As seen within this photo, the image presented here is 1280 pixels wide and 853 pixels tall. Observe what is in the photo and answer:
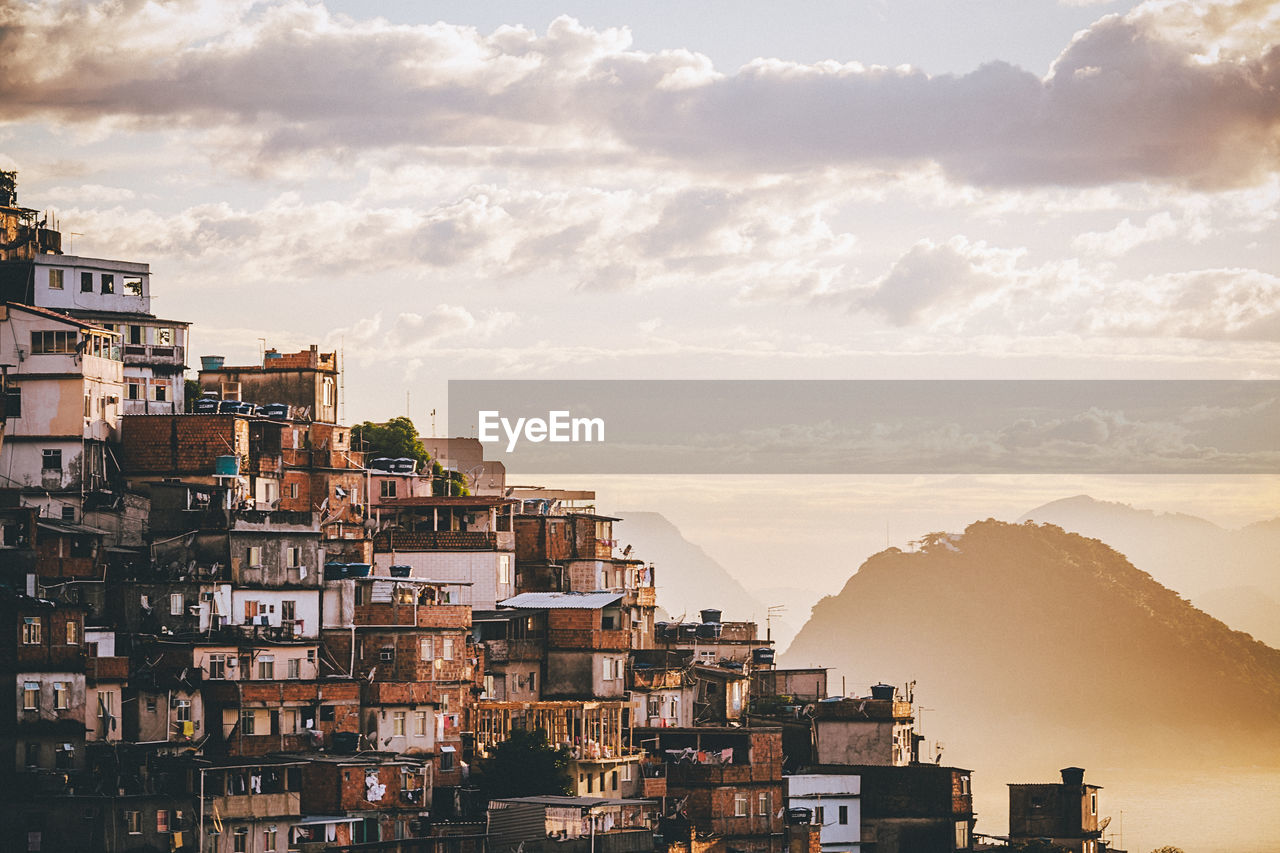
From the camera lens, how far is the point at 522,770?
77.1 metres

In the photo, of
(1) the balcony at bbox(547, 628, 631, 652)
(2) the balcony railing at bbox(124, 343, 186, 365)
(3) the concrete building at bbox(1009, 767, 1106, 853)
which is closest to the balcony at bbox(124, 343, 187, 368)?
(2) the balcony railing at bbox(124, 343, 186, 365)

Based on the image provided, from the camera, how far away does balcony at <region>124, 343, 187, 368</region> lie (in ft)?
290

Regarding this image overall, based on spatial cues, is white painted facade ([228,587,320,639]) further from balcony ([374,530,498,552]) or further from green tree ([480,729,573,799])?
balcony ([374,530,498,552])

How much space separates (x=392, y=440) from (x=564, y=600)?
20041 millimetres

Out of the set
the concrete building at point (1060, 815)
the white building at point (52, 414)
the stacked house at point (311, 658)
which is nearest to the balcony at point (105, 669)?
the stacked house at point (311, 658)

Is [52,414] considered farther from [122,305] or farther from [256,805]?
[256,805]

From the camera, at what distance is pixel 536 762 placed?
7756 centimetres

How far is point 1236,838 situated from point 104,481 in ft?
455

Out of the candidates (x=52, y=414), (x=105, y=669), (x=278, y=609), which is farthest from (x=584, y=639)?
(x=105, y=669)

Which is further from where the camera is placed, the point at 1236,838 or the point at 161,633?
the point at 1236,838

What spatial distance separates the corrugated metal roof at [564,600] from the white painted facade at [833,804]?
400 inches

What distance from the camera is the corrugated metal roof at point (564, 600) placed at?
290ft

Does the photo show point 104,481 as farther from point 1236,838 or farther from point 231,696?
point 1236,838

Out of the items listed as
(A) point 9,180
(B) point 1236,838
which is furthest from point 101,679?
(B) point 1236,838
